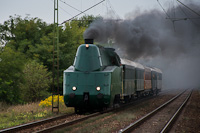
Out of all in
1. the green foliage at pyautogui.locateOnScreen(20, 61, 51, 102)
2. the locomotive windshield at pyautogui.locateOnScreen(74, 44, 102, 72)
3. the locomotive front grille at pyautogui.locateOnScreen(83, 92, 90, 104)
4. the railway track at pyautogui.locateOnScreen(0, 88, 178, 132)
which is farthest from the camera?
the green foliage at pyautogui.locateOnScreen(20, 61, 51, 102)

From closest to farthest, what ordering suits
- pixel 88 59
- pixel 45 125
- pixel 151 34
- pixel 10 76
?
pixel 45 125, pixel 88 59, pixel 151 34, pixel 10 76

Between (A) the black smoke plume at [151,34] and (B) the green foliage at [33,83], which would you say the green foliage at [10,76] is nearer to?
(B) the green foliage at [33,83]

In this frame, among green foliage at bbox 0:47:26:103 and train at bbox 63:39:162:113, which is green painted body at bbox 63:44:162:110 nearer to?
train at bbox 63:39:162:113

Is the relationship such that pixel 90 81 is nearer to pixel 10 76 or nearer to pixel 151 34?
pixel 151 34

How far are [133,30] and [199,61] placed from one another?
3186 inches

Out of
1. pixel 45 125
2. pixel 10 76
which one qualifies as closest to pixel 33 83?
pixel 10 76

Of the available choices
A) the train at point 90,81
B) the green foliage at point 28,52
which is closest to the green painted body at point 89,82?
the train at point 90,81

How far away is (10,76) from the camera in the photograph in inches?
1160

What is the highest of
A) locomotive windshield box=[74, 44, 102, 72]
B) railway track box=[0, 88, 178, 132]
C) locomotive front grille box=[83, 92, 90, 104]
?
locomotive windshield box=[74, 44, 102, 72]

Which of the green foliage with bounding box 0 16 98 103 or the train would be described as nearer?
the train

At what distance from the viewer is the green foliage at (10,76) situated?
2792 cm

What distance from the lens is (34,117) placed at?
13.4 meters

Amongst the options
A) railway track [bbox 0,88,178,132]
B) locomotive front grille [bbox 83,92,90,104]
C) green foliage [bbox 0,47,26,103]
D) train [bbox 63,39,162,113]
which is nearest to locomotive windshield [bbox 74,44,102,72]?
train [bbox 63,39,162,113]

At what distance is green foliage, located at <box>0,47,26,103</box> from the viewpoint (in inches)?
1099
